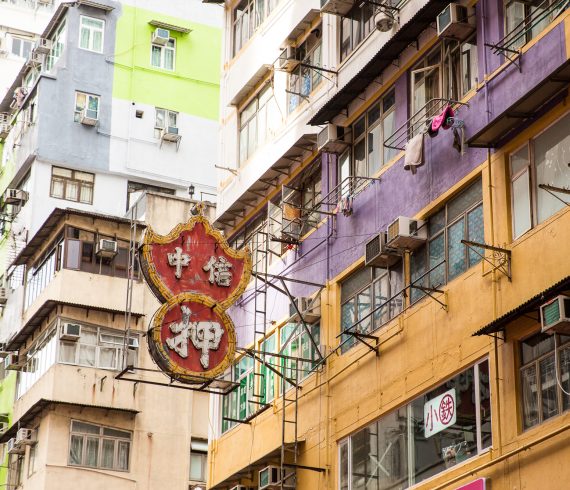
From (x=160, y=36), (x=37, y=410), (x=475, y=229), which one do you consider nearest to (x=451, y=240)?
(x=475, y=229)

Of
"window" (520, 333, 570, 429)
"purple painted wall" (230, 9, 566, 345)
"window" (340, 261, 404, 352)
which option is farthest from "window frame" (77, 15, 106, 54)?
"window" (520, 333, 570, 429)

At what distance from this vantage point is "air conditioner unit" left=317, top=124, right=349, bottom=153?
22742 mm

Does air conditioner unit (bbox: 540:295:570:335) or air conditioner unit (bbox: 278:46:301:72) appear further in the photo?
air conditioner unit (bbox: 278:46:301:72)

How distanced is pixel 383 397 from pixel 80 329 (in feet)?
48.0

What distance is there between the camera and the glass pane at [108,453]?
32.9 metres

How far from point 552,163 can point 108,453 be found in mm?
18827

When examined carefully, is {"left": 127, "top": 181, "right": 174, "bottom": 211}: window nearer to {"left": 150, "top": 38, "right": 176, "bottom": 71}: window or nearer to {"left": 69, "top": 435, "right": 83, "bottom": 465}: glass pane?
{"left": 150, "top": 38, "right": 176, "bottom": 71}: window

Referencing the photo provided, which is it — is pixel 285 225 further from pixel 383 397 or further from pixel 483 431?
pixel 483 431

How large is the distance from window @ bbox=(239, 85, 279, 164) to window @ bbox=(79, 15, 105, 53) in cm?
1267

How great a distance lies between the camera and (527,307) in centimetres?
1608

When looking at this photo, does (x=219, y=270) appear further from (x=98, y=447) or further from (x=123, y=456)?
(x=123, y=456)

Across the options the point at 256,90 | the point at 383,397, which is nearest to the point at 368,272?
the point at 383,397

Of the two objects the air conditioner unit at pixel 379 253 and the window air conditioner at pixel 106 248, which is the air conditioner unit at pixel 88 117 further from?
the air conditioner unit at pixel 379 253

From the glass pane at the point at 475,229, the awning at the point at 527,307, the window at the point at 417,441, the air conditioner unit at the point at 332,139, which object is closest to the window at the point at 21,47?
the air conditioner unit at the point at 332,139
